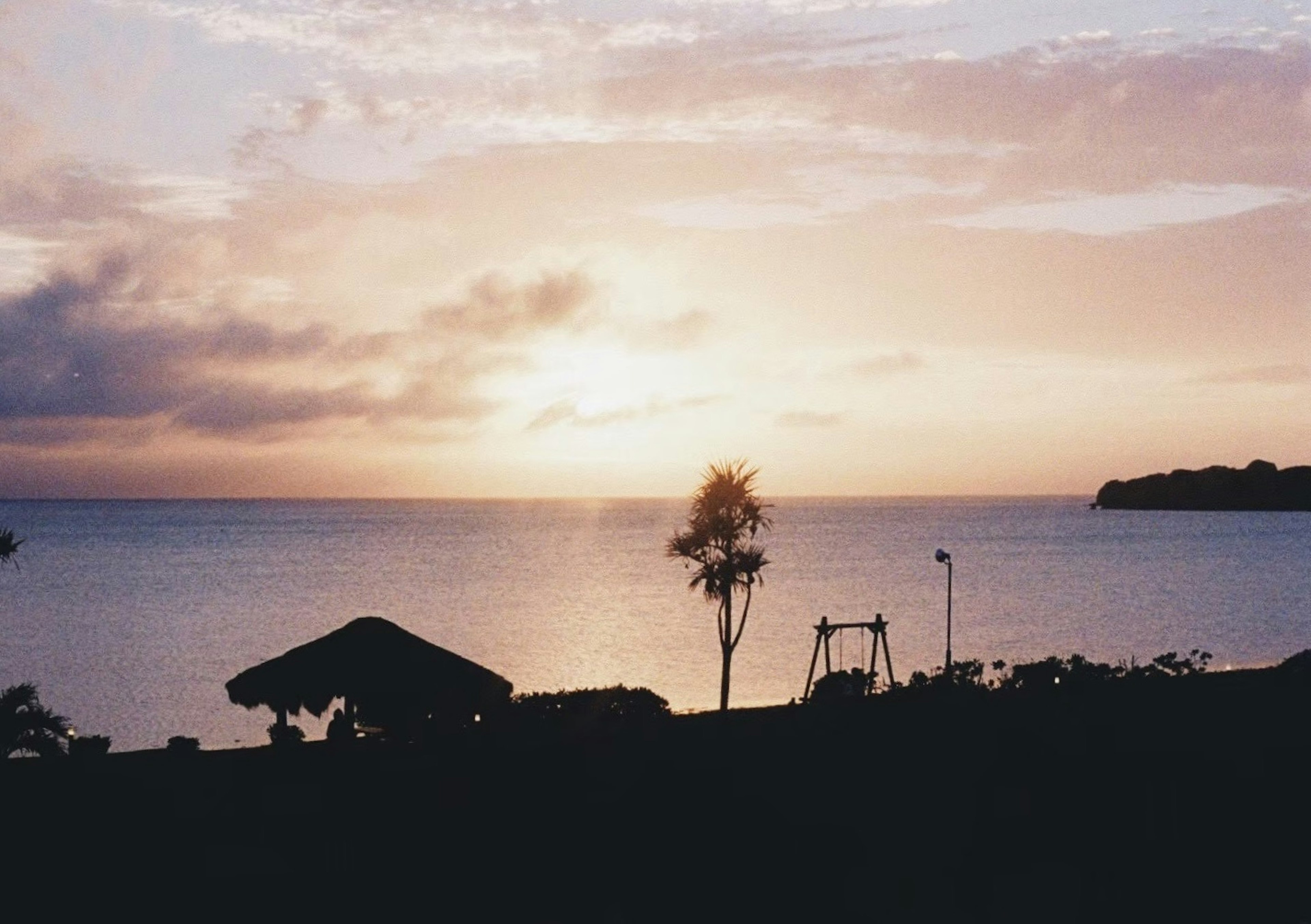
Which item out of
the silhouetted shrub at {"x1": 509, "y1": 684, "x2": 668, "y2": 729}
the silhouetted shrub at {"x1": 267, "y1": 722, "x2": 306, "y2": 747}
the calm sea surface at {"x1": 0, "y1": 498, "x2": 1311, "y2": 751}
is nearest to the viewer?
the silhouetted shrub at {"x1": 267, "y1": 722, "x2": 306, "y2": 747}

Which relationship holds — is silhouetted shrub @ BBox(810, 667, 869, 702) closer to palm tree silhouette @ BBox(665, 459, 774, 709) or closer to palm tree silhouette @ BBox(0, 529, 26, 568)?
palm tree silhouette @ BBox(665, 459, 774, 709)

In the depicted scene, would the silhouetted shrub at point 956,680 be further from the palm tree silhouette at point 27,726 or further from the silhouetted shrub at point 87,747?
the palm tree silhouette at point 27,726

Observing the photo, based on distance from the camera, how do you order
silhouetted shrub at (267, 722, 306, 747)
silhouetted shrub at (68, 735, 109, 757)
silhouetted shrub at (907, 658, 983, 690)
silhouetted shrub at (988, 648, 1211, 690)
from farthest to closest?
1. silhouetted shrub at (988, 648, 1211, 690)
2. silhouetted shrub at (907, 658, 983, 690)
3. silhouetted shrub at (267, 722, 306, 747)
4. silhouetted shrub at (68, 735, 109, 757)

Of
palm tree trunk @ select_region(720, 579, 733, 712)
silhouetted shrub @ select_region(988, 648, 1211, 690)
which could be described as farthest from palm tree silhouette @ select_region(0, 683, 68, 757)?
silhouetted shrub @ select_region(988, 648, 1211, 690)

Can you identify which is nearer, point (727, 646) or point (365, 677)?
point (365, 677)

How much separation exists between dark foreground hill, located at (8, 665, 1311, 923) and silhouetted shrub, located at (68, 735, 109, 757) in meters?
0.43

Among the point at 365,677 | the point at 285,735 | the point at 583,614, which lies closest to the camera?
the point at 365,677

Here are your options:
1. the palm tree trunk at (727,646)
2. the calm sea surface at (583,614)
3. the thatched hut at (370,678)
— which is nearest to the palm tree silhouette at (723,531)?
the palm tree trunk at (727,646)

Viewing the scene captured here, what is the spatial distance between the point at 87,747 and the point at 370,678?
4.02 meters

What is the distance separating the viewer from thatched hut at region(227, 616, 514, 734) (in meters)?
20.1

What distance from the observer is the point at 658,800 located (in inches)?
576

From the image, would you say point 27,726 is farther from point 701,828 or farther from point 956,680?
point 956,680

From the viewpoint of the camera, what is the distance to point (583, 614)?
92812 millimetres

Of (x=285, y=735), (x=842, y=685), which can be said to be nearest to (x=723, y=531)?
(x=842, y=685)
